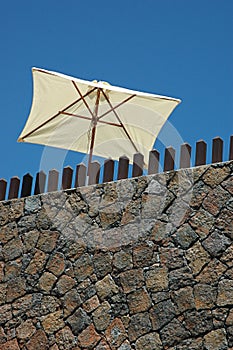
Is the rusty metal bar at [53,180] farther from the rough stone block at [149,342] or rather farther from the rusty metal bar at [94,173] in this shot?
the rough stone block at [149,342]

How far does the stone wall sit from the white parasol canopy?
1492 mm

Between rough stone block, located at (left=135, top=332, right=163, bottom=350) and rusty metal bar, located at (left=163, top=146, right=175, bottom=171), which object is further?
rusty metal bar, located at (left=163, top=146, right=175, bottom=171)

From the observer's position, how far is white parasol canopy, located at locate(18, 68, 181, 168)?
8.70 meters

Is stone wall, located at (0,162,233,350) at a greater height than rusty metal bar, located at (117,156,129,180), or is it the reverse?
rusty metal bar, located at (117,156,129,180)

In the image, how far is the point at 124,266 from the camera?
664 centimetres

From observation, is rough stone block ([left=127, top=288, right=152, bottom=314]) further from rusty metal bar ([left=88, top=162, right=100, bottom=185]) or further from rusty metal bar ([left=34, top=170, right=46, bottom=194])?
rusty metal bar ([left=34, top=170, right=46, bottom=194])

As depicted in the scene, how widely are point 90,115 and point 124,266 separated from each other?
114 inches

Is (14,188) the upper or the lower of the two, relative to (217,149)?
lower

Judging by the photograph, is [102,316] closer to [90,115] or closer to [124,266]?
[124,266]

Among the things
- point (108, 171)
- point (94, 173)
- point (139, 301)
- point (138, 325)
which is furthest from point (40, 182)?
point (138, 325)

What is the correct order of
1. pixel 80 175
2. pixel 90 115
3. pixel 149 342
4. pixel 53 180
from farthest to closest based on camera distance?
pixel 90 115 → pixel 53 180 → pixel 80 175 → pixel 149 342

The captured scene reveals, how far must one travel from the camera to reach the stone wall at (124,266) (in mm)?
6164

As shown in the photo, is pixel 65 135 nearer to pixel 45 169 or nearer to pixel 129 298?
pixel 45 169

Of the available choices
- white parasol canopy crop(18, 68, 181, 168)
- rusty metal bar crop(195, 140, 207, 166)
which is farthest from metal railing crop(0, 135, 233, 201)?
white parasol canopy crop(18, 68, 181, 168)
